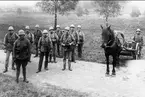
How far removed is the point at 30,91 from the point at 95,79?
3.00m

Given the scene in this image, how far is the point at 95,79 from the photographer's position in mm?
9000

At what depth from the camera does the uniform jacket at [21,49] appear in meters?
8.27

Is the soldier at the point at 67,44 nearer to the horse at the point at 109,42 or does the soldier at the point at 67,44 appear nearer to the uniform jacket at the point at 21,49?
the horse at the point at 109,42

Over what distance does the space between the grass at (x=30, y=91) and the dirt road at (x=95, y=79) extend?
16.3 inches

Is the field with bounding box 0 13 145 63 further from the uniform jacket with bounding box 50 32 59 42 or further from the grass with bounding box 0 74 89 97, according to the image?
the grass with bounding box 0 74 89 97

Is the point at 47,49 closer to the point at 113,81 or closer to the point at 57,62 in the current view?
the point at 57,62

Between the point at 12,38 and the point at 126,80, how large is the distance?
5682 mm

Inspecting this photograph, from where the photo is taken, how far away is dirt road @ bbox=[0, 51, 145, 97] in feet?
25.0

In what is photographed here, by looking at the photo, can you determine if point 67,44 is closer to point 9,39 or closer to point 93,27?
point 9,39

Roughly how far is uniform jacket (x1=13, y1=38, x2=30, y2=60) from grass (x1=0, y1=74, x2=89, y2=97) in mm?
1116

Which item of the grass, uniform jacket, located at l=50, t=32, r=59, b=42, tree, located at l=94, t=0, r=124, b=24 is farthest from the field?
the grass

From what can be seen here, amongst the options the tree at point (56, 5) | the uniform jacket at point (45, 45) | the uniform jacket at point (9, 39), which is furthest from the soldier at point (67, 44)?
the tree at point (56, 5)

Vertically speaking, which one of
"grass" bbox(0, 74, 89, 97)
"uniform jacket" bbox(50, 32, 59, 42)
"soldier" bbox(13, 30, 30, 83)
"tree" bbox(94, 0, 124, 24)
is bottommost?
"grass" bbox(0, 74, 89, 97)

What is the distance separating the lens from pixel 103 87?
7980 mm
